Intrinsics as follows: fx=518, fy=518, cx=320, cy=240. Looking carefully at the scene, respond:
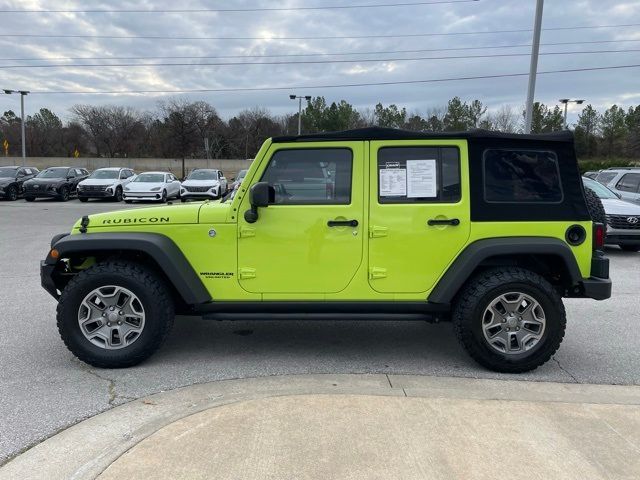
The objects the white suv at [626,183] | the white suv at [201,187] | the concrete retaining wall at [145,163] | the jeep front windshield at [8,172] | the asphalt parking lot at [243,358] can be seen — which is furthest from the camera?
the concrete retaining wall at [145,163]

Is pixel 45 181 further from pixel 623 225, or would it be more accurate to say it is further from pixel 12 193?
pixel 623 225

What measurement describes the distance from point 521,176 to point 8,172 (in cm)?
2707

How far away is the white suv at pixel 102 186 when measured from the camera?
77.1 ft

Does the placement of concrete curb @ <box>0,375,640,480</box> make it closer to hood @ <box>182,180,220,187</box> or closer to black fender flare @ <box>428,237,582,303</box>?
black fender flare @ <box>428,237,582,303</box>

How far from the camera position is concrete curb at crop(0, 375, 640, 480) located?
112 inches

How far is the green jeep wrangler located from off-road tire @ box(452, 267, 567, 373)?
0.03 ft

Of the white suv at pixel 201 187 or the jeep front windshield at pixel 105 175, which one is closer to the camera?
the white suv at pixel 201 187

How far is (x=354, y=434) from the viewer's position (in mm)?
3125

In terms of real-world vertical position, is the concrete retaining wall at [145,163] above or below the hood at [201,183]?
above

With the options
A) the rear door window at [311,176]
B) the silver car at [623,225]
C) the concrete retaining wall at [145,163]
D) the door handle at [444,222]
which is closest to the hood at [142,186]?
the silver car at [623,225]

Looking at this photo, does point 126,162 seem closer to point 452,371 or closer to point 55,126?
point 55,126

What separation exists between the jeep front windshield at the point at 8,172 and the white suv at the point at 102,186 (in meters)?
4.08

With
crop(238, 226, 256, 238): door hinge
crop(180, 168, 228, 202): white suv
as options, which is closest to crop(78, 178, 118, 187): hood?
crop(180, 168, 228, 202): white suv

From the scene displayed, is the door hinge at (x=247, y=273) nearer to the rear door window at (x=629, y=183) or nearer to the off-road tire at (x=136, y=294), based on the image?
the off-road tire at (x=136, y=294)
